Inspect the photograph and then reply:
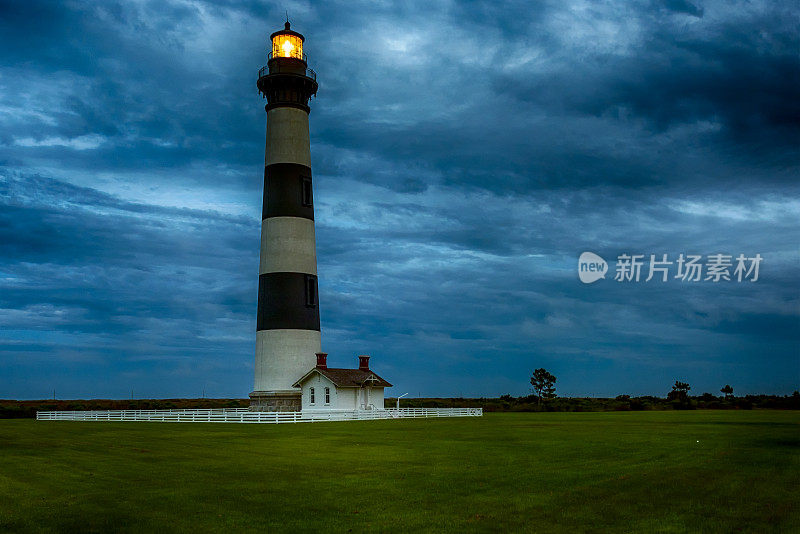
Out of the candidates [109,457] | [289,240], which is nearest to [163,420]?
[289,240]

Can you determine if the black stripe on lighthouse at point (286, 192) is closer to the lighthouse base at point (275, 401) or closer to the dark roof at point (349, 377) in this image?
the dark roof at point (349, 377)

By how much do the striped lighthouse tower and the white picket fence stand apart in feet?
10.4

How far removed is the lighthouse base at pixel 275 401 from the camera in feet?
164

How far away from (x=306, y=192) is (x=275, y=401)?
48.3 feet

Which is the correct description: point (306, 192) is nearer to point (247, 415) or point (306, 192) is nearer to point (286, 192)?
point (286, 192)

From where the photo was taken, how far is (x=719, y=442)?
89.4ft

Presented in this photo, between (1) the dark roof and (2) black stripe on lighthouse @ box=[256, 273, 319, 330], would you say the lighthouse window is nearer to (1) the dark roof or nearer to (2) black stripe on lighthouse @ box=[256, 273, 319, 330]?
(2) black stripe on lighthouse @ box=[256, 273, 319, 330]

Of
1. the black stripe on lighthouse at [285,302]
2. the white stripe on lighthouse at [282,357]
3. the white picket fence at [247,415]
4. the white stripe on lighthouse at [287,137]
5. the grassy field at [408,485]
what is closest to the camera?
the grassy field at [408,485]

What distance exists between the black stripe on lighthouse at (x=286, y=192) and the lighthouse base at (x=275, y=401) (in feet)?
40.4

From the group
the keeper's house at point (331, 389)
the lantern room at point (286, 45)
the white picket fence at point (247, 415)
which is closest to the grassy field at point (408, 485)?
the white picket fence at point (247, 415)

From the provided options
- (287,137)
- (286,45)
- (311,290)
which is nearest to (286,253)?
(311,290)

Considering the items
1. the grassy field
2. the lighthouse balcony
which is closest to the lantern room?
the lighthouse balcony

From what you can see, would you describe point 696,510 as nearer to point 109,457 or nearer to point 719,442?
point 719,442

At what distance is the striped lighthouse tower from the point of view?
161ft
